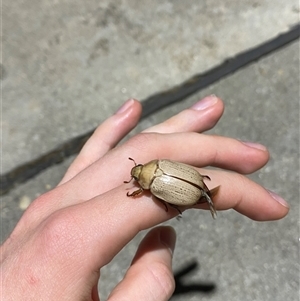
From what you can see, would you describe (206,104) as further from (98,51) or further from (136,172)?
(98,51)

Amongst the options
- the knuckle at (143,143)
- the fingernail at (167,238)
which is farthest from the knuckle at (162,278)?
the knuckle at (143,143)

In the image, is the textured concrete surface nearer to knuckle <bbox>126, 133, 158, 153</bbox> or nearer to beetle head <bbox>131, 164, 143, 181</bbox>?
knuckle <bbox>126, 133, 158, 153</bbox>

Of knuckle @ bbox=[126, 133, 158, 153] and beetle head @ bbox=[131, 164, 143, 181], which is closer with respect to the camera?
beetle head @ bbox=[131, 164, 143, 181]

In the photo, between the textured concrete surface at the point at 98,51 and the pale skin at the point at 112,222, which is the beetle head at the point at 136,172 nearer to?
the pale skin at the point at 112,222

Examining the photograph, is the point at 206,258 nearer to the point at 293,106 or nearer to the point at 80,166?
the point at 80,166

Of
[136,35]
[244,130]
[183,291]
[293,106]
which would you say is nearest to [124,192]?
[183,291]

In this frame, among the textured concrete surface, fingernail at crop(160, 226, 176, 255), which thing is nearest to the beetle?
fingernail at crop(160, 226, 176, 255)
